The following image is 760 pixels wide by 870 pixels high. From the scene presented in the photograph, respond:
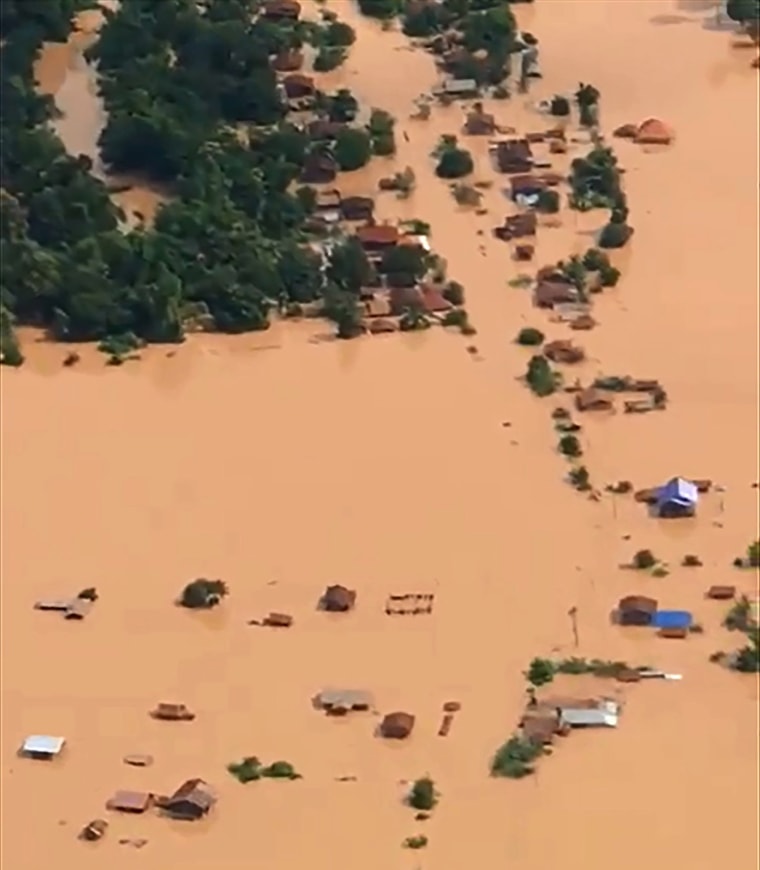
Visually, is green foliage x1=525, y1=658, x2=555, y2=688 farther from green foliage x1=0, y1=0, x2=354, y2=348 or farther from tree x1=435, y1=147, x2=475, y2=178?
tree x1=435, y1=147, x2=475, y2=178

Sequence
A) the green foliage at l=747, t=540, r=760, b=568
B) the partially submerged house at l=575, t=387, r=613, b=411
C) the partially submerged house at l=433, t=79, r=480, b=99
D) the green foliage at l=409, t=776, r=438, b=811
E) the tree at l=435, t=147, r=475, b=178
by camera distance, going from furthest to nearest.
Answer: the partially submerged house at l=433, t=79, r=480, b=99, the tree at l=435, t=147, r=475, b=178, the partially submerged house at l=575, t=387, r=613, b=411, the green foliage at l=747, t=540, r=760, b=568, the green foliage at l=409, t=776, r=438, b=811

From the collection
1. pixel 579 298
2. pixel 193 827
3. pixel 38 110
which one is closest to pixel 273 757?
pixel 193 827

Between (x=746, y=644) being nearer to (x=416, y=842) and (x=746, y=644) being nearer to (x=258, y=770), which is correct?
(x=416, y=842)

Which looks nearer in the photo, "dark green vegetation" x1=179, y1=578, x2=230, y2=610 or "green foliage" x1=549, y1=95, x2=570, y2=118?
"dark green vegetation" x1=179, y1=578, x2=230, y2=610

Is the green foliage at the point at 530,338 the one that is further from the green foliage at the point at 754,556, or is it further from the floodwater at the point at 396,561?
the green foliage at the point at 754,556


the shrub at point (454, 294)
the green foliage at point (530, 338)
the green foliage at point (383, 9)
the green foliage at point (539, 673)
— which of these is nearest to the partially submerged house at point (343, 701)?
the green foliage at point (539, 673)

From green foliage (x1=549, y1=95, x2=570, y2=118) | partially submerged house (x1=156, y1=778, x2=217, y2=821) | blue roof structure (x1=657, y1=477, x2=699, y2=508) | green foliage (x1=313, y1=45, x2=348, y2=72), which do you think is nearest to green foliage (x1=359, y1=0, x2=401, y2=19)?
green foliage (x1=313, y1=45, x2=348, y2=72)

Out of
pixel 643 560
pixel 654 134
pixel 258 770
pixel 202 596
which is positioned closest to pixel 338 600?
pixel 202 596
